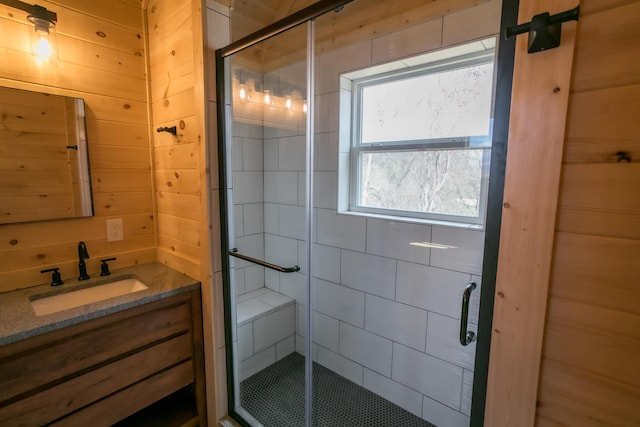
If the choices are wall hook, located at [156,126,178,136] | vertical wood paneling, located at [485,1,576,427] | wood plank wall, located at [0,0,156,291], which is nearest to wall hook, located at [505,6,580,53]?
vertical wood paneling, located at [485,1,576,427]

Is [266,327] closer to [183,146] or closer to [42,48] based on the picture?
[183,146]

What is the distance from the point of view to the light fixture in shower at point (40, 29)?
4.21ft

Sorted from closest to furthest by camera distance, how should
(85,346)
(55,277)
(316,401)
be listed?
(85,346) < (55,277) < (316,401)

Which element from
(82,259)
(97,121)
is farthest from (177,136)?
(82,259)

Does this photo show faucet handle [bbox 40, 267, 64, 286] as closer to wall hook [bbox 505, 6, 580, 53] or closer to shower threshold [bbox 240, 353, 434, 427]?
shower threshold [bbox 240, 353, 434, 427]

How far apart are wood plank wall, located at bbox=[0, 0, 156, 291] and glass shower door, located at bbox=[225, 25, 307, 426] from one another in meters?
0.59

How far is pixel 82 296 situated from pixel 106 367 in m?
0.45

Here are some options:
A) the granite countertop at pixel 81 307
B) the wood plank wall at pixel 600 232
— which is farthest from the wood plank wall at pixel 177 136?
the wood plank wall at pixel 600 232

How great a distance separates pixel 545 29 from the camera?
62 cm

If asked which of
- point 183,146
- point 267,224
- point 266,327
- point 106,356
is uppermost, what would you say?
point 183,146

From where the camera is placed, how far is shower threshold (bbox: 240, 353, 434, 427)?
5.61ft

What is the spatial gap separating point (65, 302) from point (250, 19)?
185 centimetres

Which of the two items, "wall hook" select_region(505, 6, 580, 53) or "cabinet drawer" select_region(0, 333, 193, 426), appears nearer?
"wall hook" select_region(505, 6, 580, 53)

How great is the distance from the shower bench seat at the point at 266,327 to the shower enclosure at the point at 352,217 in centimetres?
1
